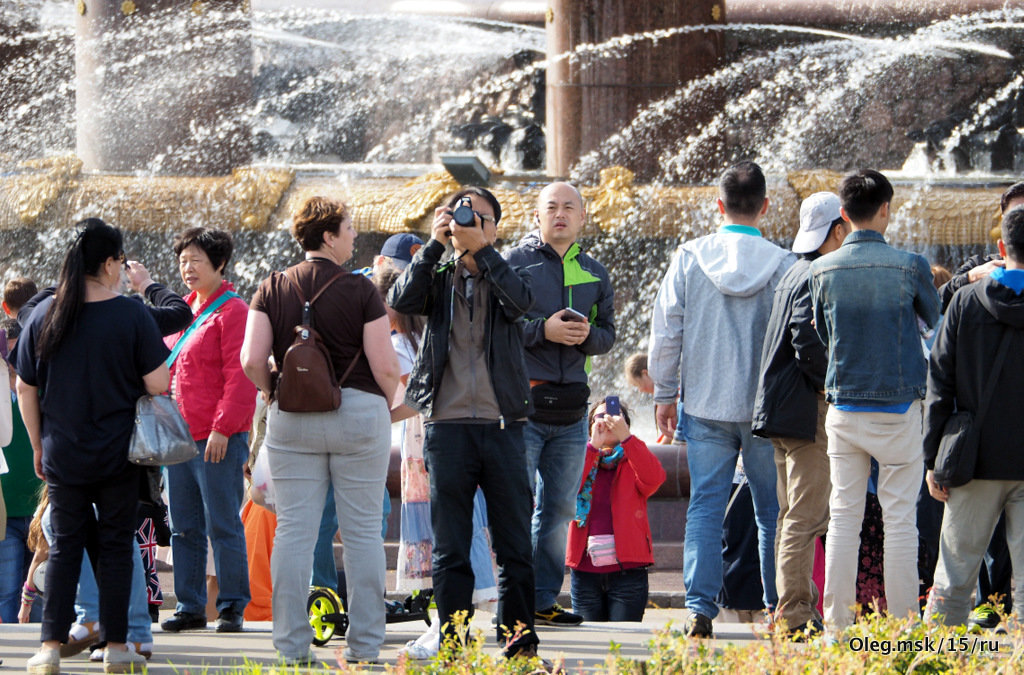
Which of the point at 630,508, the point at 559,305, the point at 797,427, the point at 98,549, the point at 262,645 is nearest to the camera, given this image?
the point at 98,549

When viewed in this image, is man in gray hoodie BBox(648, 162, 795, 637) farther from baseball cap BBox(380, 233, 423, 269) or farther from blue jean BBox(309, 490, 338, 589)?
blue jean BBox(309, 490, 338, 589)

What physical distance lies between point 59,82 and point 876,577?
10662 mm

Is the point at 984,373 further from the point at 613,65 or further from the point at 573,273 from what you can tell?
the point at 613,65

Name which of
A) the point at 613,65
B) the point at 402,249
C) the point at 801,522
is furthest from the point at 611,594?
the point at 613,65

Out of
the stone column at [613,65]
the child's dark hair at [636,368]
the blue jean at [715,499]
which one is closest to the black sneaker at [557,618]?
the blue jean at [715,499]

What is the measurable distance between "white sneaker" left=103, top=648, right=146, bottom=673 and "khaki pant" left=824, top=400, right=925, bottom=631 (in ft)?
7.12

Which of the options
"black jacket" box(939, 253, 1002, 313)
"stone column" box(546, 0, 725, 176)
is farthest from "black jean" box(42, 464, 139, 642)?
"stone column" box(546, 0, 725, 176)

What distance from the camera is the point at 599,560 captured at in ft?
20.2

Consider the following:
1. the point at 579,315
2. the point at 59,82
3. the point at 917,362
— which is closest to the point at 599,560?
the point at 579,315

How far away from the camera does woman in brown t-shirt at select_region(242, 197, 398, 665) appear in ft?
15.5

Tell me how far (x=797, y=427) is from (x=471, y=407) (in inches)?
44.3

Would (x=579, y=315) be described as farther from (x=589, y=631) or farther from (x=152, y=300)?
(x=152, y=300)

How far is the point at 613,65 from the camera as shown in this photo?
1188cm

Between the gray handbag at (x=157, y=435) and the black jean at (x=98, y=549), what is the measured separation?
10cm
